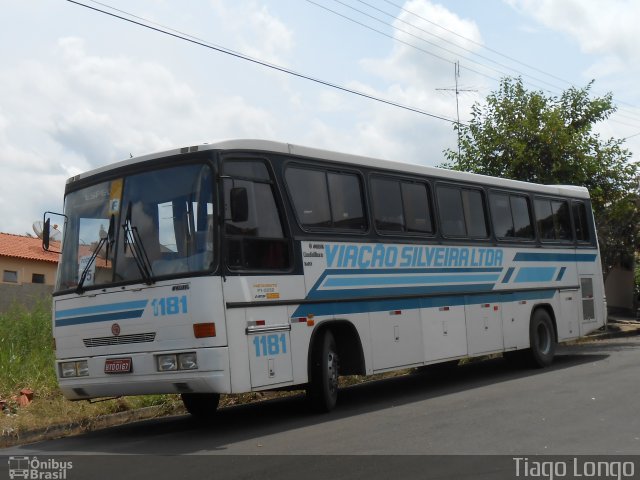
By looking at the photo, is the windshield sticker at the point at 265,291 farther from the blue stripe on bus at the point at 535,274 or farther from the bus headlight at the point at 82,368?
the blue stripe on bus at the point at 535,274

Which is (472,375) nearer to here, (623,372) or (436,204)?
(623,372)

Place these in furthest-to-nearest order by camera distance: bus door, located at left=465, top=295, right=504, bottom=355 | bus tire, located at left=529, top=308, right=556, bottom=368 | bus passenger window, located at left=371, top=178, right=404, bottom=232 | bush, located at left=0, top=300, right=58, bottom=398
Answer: bus tire, located at left=529, top=308, right=556, bottom=368 → bus door, located at left=465, top=295, right=504, bottom=355 → bush, located at left=0, top=300, right=58, bottom=398 → bus passenger window, located at left=371, top=178, right=404, bottom=232

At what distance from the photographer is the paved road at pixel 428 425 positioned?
8297mm

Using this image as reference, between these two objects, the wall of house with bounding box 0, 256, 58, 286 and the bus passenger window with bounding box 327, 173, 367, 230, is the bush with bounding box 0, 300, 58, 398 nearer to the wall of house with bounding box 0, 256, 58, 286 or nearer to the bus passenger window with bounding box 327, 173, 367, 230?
the bus passenger window with bounding box 327, 173, 367, 230

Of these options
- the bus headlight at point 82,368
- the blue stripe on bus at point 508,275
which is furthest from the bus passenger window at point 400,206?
the bus headlight at point 82,368

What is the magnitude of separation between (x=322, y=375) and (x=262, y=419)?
39.5 inches

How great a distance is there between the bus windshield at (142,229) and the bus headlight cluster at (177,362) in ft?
2.81

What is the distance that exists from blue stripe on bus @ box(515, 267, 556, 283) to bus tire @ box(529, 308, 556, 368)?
1.92ft

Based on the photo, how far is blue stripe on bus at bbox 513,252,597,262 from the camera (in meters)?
15.4

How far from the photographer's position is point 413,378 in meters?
15.9

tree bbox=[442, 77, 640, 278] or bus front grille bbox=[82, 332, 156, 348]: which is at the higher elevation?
tree bbox=[442, 77, 640, 278]

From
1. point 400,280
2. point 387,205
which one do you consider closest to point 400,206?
point 387,205

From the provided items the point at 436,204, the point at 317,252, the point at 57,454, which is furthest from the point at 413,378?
the point at 57,454

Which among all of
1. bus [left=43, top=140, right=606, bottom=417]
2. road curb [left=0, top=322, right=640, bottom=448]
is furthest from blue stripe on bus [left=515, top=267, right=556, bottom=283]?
road curb [left=0, top=322, right=640, bottom=448]
